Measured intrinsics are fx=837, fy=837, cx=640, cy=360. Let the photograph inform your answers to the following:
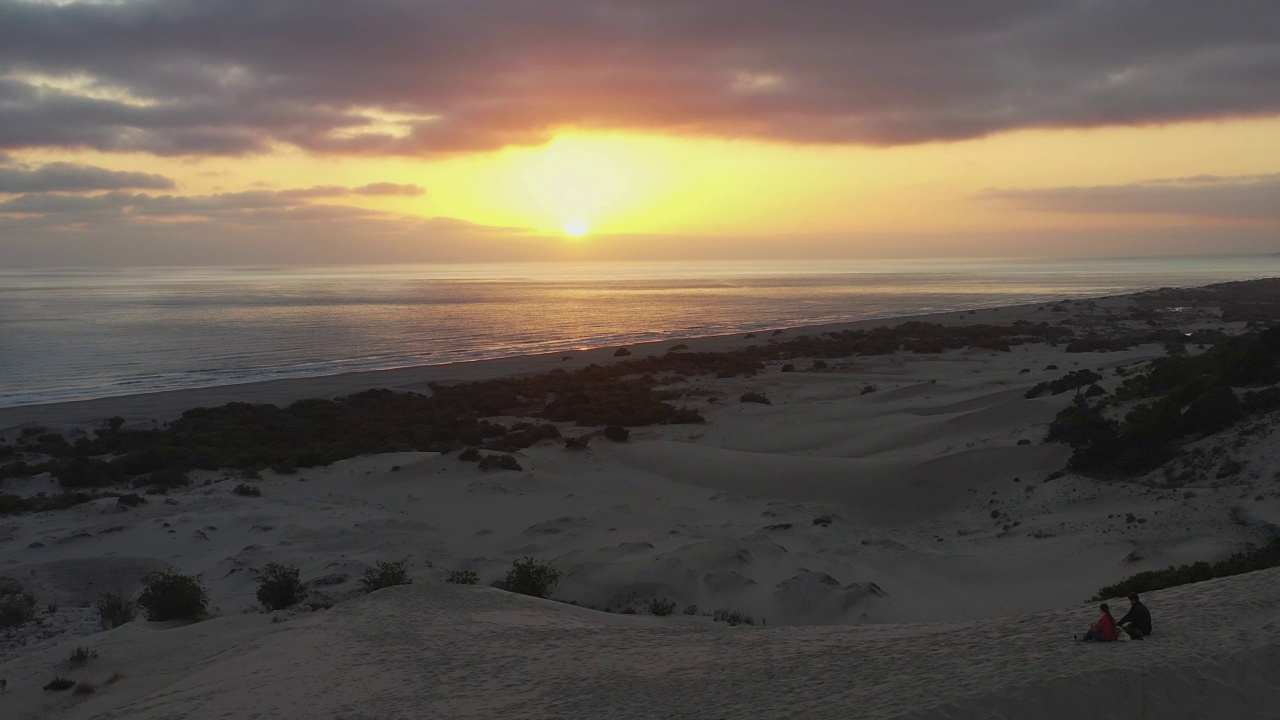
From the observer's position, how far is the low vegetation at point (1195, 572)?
11180 mm

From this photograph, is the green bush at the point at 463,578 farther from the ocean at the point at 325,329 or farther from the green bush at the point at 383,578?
the ocean at the point at 325,329

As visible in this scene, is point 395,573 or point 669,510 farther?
point 669,510

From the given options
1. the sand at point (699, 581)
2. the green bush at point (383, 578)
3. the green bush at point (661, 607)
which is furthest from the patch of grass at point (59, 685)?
the green bush at point (661, 607)

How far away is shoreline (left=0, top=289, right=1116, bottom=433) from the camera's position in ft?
109

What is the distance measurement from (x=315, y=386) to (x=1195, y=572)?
38165mm

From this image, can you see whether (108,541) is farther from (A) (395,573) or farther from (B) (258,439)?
(B) (258,439)

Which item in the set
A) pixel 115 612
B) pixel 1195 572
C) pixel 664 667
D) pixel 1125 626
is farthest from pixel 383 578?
pixel 1195 572

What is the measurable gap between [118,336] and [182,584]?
218ft

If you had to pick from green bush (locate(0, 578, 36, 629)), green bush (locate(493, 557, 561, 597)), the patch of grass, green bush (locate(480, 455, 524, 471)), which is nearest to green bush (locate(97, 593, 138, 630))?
green bush (locate(0, 578, 36, 629))

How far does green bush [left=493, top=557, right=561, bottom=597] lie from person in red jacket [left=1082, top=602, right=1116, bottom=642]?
8660 mm

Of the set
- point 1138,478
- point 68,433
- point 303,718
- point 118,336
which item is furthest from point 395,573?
point 118,336

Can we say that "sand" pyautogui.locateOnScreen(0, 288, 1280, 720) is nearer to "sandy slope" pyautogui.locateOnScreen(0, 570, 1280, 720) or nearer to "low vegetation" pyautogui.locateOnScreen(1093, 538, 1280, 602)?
"sandy slope" pyautogui.locateOnScreen(0, 570, 1280, 720)

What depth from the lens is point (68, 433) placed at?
1140 inches

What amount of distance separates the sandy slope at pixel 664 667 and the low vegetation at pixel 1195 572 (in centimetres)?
126
